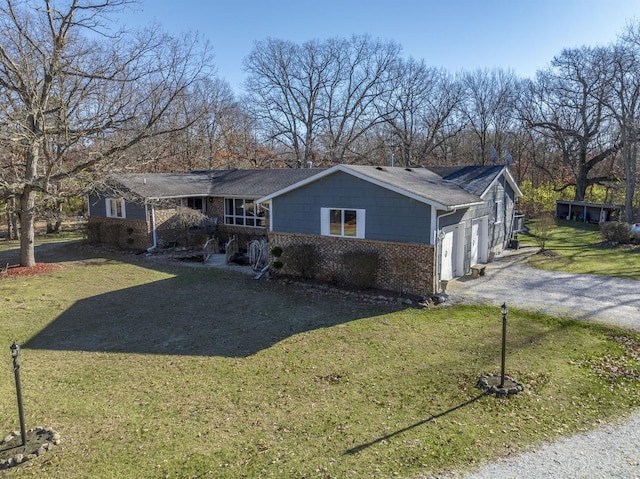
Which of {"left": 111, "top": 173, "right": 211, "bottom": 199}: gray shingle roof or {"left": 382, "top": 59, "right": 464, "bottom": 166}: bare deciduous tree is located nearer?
{"left": 111, "top": 173, "right": 211, "bottom": 199}: gray shingle roof

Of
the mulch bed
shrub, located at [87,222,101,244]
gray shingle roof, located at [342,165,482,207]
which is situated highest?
gray shingle roof, located at [342,165,482,207]

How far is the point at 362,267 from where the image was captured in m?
12.8

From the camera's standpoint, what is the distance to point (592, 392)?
6.96 metres

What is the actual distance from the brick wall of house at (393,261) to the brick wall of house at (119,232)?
1012 cm

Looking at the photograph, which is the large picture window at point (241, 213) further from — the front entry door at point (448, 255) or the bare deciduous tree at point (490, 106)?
the bare deciduous tree at point (490, 106)

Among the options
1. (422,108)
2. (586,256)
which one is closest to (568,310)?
(586,256)

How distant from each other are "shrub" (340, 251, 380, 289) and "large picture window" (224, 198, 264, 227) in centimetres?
743

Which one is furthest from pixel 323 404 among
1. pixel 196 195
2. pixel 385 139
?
pixel 385 139

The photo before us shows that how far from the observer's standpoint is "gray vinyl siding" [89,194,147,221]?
2041cm

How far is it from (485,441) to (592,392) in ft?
8.62

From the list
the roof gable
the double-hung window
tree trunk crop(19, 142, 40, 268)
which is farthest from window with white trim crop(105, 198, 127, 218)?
the roof gable

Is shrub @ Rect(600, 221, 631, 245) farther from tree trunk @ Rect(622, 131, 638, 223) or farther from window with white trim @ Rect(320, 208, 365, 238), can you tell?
window with white trim @ Rect(320, 208, 365, 238)

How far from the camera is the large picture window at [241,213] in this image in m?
19.7

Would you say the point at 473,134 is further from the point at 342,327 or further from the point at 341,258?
the point at 342,327
